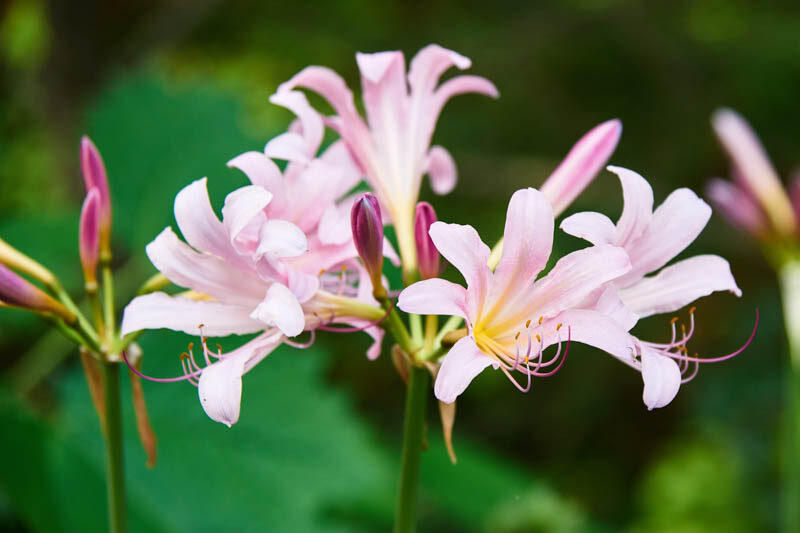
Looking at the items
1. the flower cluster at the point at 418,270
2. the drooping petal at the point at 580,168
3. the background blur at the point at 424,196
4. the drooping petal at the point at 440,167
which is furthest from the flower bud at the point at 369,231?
the background blur at the point at 424,196

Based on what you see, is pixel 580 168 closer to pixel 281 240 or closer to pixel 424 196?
pixel 281 240

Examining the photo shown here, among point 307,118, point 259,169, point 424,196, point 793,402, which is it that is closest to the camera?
point 259,169

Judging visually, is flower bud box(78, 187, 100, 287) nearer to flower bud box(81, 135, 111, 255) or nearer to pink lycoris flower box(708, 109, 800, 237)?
flower bud box(81, 135, 111, 255)

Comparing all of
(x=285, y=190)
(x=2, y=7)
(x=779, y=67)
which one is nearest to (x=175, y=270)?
(x=285, y=190)

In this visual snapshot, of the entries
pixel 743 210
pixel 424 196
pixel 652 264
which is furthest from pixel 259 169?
pixel 424 196

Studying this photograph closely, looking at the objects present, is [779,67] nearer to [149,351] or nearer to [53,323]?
[149,351]

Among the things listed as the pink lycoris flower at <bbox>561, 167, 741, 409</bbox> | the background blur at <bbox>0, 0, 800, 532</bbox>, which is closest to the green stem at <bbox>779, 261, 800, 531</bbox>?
the background blur at <bbox>0, 0, 800, 532</bbox>

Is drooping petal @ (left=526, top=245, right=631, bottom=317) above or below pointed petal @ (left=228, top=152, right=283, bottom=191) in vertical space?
below
